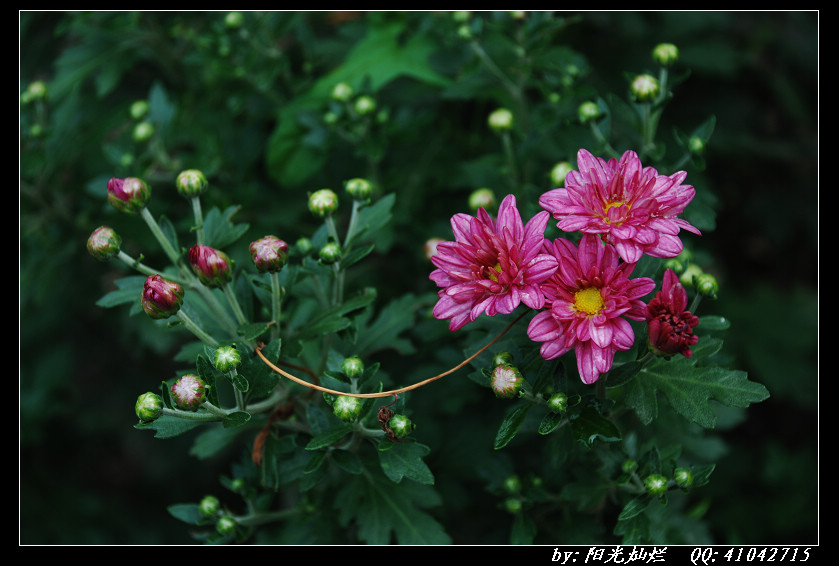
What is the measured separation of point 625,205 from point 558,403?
46 centimetres

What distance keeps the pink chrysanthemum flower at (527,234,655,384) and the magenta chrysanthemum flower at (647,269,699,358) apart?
32mm

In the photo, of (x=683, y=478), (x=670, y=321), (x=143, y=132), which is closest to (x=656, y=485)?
(x=683, y=478)

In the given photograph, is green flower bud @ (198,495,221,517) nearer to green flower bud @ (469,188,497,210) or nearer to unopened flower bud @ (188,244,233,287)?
unopened flower bud @ (188,244,233,287)

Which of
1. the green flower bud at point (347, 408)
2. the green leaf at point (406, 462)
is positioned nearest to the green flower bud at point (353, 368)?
the green flower bud at point (347, 408)

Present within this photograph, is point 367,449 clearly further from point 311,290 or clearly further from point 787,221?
point 787,221

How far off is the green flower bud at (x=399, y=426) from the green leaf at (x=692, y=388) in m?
0.52

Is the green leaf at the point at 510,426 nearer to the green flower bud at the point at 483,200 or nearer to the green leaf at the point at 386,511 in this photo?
the green leaf at the point at 386,511

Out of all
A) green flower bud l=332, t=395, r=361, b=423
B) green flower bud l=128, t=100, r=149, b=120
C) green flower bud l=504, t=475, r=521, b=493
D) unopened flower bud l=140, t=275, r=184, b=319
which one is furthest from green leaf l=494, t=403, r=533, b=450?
green flower bud l=128, t=100, r=149, b=120

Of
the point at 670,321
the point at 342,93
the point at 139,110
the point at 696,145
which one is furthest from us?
the point at 139,110

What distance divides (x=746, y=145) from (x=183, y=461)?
303 cm

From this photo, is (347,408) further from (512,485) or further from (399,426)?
(512,485)

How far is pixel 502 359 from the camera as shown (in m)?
1.67

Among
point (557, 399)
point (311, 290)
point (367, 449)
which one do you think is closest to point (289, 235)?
point (311, 290)

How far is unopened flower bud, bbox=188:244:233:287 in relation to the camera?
5.66 ft
